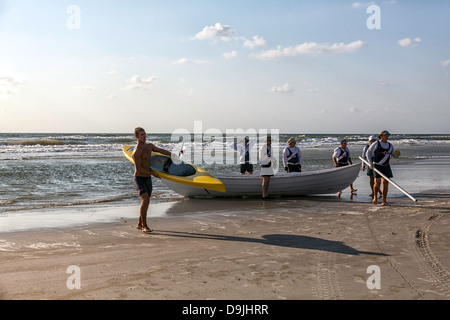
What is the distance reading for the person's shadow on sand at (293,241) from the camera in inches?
228

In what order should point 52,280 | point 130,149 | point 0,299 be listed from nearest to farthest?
1. point 0,299
2. point 52,280
3. point 130,149

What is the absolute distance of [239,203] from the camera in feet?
34.2

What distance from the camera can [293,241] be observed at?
20.6 ft

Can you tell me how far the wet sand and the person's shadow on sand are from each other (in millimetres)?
15

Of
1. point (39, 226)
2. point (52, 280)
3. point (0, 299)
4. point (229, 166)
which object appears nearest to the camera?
point (0, 299)

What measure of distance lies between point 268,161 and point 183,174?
2.21m

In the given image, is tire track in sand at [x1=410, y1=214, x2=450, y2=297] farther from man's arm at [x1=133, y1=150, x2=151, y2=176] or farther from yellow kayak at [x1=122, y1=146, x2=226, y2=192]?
yellow kayak at [x1=122, y1=146, x2=226, y2=192]

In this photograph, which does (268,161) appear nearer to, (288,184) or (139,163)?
(288,184)

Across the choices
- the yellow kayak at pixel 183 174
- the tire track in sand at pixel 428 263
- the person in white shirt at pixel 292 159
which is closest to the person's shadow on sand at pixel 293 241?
the tire track in sand at pixel 428 263
